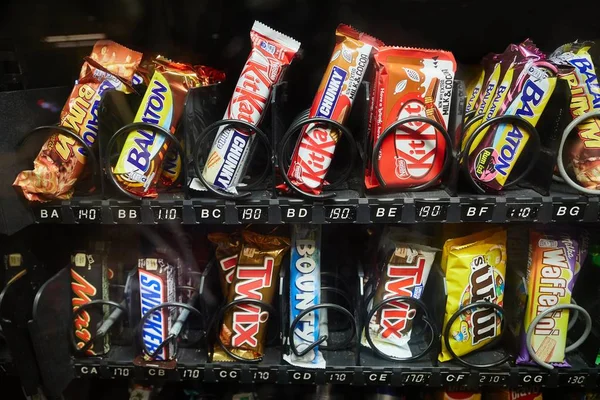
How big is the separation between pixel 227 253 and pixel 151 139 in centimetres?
33

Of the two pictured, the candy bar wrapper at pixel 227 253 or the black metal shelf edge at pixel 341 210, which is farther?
the candy bar wrapper at pixel 227 253

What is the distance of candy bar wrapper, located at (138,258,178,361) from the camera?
1.12 m

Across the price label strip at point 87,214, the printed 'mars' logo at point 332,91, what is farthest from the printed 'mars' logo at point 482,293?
the price label strip at point 87,214

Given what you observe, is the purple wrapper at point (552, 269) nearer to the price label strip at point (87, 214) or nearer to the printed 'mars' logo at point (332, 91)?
the printed 'mars' logo at point (332, 91)

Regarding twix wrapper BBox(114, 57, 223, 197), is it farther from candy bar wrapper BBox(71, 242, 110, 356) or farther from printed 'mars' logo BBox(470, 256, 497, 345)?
printed 'mars' logo BBox(470, 256, 497, 345)

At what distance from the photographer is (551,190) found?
3.49ft

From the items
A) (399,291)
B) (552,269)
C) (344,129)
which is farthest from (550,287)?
(344,129)

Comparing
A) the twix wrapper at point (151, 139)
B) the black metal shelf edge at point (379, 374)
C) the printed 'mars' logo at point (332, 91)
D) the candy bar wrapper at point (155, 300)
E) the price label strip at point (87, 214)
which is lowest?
the black metal shelf edge at point (379, 374)

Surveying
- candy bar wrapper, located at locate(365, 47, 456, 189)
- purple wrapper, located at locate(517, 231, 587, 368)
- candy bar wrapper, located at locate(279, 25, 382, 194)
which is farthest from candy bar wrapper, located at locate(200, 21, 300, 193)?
purple wrapper, located at locate(517, 231, 587, 368)

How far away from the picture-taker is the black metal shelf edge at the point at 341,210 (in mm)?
1004

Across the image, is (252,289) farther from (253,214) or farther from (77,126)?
(77,126)

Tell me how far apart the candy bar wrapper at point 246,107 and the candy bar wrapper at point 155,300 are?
9.1 inches

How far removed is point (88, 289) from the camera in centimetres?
115

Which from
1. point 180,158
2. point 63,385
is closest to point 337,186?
point 180,158
